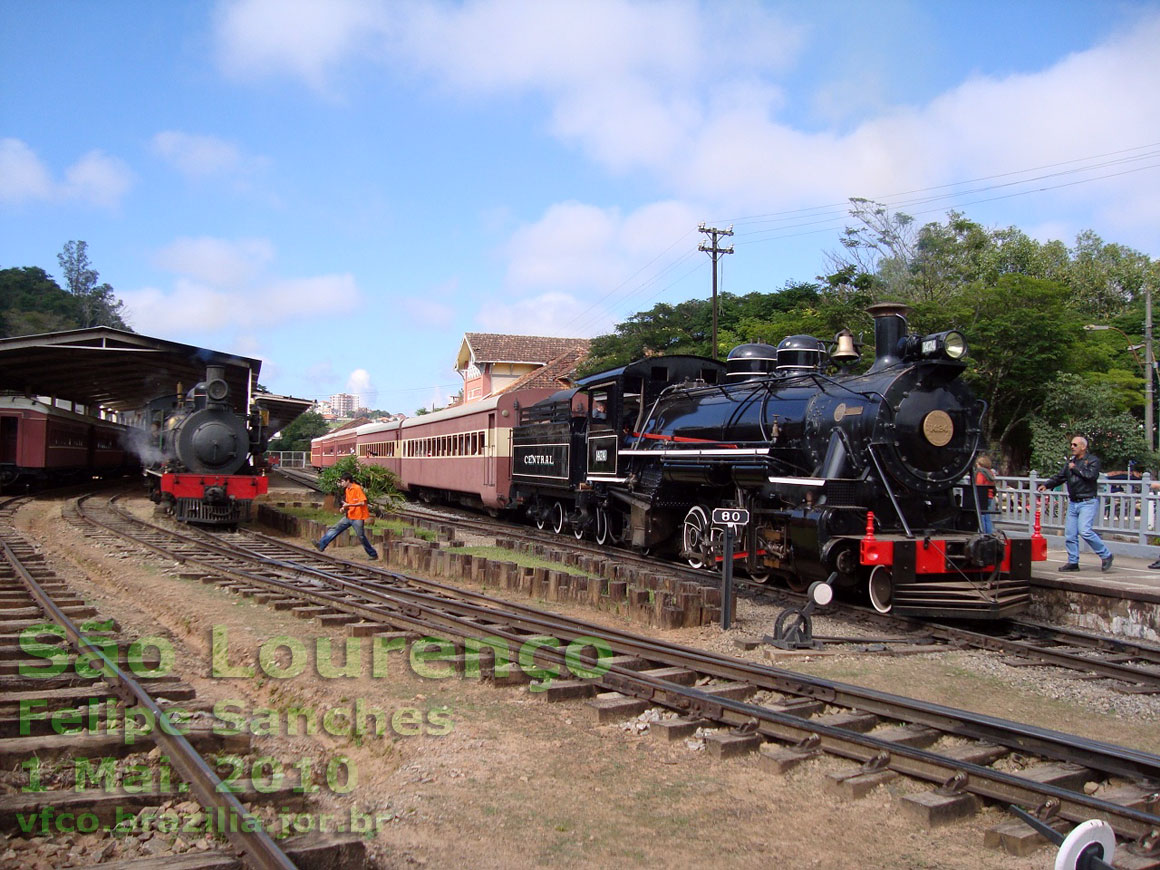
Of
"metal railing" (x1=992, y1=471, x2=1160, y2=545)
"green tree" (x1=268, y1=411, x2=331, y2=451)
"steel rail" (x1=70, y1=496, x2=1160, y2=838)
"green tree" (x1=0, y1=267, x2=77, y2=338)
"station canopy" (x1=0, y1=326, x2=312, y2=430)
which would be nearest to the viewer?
"steel rail" (x1=70, y1=496, x2=1160, y2=838)

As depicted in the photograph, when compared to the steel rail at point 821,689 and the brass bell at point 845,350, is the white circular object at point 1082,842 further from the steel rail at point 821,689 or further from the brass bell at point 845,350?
the brass bell at point 845,350

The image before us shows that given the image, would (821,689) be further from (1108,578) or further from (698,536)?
(1108,578)

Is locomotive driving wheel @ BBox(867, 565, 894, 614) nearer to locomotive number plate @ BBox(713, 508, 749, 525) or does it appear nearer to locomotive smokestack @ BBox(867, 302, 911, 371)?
locomotive number plate @ BBox(713, 508, 749, 525)

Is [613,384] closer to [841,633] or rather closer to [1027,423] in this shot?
[841,633]

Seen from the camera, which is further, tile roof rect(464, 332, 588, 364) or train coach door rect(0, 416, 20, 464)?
tile roof rect(464, 332, 588, 364)

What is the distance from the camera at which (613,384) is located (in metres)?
13.2

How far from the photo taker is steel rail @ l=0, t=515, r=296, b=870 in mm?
3057

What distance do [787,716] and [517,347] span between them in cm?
4743

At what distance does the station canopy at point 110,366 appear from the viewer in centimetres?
1789

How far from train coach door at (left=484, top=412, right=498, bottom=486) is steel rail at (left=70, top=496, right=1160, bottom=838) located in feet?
38.6

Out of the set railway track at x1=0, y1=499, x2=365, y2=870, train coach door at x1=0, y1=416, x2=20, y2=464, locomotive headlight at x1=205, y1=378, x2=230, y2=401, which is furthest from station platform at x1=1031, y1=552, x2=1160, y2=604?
train coach door at x1=0, y1=416, x2=20, y2=464

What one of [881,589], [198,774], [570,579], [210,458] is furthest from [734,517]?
[210,458]

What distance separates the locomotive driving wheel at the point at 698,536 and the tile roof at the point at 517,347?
38815 mm

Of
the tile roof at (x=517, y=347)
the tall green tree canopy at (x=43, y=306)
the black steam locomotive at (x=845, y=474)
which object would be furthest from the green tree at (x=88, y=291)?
the black steam locomotive at (x=845, y=474)
